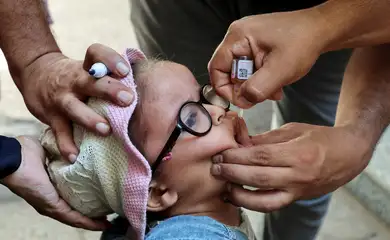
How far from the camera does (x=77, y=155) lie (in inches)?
40.4

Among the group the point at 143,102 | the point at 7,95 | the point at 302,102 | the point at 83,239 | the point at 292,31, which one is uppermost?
the point at 292,31

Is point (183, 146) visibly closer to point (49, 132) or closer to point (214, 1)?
point (49, 132)

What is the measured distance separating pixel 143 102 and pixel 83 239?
3.65ft

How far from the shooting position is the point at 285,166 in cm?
99

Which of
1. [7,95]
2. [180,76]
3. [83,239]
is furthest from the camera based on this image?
[7,95]

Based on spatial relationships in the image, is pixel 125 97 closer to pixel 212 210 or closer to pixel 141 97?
pixel 141 97

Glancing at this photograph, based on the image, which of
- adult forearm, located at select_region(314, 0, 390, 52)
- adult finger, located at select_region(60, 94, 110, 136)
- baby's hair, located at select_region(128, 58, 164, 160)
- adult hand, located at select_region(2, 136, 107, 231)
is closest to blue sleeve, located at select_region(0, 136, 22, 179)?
adult hand, located at select_region(2, 136, 107, 231)

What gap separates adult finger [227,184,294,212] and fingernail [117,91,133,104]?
24cm

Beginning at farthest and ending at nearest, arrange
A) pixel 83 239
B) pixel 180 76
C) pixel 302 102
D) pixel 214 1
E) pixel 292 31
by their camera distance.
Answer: pixel 83 239
pixel 302 102
pixel 214 1
pixel 180 76
pixel 292 31

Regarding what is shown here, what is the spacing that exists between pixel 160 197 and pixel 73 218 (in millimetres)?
189

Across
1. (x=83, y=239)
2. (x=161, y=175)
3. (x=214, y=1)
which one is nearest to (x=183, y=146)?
(x=161, y=175)

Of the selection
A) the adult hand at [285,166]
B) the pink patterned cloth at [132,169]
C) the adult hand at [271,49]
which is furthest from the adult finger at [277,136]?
the pink patterned cloth at [132,169]

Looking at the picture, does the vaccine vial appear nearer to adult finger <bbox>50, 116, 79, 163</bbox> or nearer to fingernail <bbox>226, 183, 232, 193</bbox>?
fingernail <bbox>226, 183, 232, 193</bbox>

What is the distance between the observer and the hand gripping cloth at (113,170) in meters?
0.97
